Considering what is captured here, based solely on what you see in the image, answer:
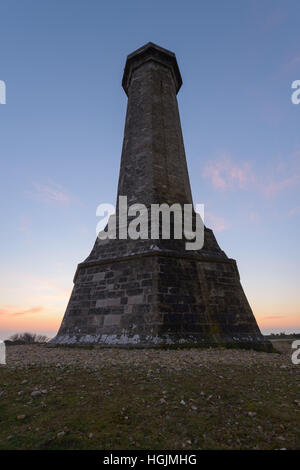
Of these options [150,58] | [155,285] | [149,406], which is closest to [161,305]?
[155,285]

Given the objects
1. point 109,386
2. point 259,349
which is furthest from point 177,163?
point 109,386

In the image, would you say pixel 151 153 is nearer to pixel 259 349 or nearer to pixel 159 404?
pixel 259 349

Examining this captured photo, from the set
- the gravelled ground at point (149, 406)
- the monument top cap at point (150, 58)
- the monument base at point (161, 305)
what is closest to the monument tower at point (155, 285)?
the monument base at point (161, 305)

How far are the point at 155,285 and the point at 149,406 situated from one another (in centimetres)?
519

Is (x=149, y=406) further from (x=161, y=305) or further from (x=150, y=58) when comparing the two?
(x=150, y=58)

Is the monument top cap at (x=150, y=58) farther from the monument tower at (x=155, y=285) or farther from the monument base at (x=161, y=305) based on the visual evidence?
the monument base at (x=161, y=305)

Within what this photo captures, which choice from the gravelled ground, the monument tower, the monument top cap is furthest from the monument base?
the monument top cap

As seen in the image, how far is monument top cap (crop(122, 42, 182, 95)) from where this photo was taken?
1505cm

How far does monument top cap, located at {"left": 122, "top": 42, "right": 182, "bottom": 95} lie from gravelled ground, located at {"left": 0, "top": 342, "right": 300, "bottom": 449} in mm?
15750

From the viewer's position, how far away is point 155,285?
8.45 meters
